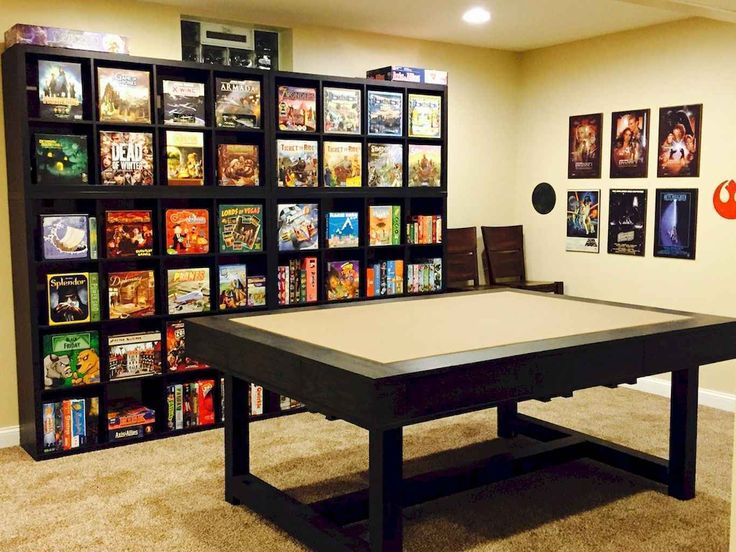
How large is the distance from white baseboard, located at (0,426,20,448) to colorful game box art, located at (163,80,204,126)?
1918 millimetres

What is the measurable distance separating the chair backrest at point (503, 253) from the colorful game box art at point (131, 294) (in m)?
2.71

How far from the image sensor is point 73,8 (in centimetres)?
449

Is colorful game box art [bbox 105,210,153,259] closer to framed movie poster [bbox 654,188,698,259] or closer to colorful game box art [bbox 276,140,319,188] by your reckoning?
colorful game box art [bbox 276,140,319,188]

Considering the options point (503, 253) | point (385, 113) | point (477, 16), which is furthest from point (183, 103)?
point (503, 253)

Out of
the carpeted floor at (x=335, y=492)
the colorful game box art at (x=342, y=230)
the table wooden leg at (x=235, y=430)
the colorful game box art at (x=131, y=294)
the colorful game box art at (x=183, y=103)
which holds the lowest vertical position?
the carpeted floor at (x=335, y=492)

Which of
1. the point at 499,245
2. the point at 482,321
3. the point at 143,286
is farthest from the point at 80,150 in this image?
the point at 499,245

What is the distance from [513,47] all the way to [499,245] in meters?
1.53

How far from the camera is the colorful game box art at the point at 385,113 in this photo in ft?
17.2

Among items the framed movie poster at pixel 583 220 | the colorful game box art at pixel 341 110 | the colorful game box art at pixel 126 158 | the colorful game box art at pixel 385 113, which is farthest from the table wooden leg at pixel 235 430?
the framed movie poster at pixel 583 220

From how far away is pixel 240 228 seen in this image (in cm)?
482

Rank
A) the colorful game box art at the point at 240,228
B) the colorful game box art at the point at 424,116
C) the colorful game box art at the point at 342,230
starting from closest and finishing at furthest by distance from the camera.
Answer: the colorful game box art at the point at 240,228 → the colorful game box art at the point at 342,230 → the colorful game box art at the point at 424,116

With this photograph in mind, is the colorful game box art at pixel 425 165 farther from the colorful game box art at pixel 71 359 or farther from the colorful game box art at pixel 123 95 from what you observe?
the colorful game box art at pixel 71 359

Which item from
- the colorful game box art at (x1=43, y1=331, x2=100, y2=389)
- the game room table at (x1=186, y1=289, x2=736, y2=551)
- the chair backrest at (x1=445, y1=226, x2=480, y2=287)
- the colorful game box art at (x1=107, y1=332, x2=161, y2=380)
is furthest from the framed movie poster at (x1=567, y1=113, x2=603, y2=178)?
the colorful game box art at (x1=43, y1=331, x2=100, y2=389)

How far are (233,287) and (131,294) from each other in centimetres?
61
